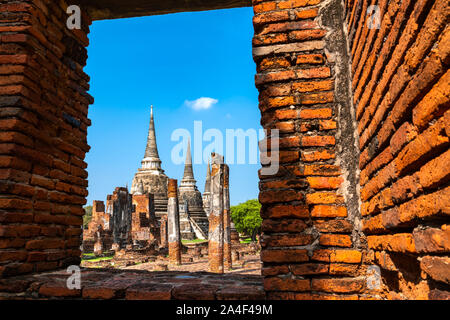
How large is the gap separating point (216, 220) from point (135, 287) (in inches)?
347

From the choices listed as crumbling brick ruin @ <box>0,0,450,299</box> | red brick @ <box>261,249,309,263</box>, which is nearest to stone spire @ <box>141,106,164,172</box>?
crumbling brick ruin @ <box>0,0,450,299</box>

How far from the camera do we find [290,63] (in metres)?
2.24

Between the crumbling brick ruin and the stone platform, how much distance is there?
3.0 inches

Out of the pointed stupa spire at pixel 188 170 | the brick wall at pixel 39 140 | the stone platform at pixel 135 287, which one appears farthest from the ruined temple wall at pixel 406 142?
the pointed stupa spire at pixel 188 170

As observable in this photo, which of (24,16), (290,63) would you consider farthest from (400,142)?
(24,16)

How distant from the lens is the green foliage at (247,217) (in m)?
37.6

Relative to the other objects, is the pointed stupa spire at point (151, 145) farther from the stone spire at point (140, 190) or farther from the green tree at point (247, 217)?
the green tree at point (247, 217)

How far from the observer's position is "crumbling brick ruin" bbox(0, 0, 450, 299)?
1223 millimetres

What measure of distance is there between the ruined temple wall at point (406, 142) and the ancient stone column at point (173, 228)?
1195 cm

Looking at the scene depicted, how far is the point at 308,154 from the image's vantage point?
6.93 ft

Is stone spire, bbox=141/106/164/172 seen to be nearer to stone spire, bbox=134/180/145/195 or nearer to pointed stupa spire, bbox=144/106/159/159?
pointed stupa spire, bbox=144/106/159/159

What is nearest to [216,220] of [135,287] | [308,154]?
[135,287]

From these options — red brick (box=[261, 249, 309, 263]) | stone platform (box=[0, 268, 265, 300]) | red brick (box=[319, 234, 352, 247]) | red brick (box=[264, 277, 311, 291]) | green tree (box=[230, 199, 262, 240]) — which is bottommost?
green tree (box=[230, 199, 262, 240])
